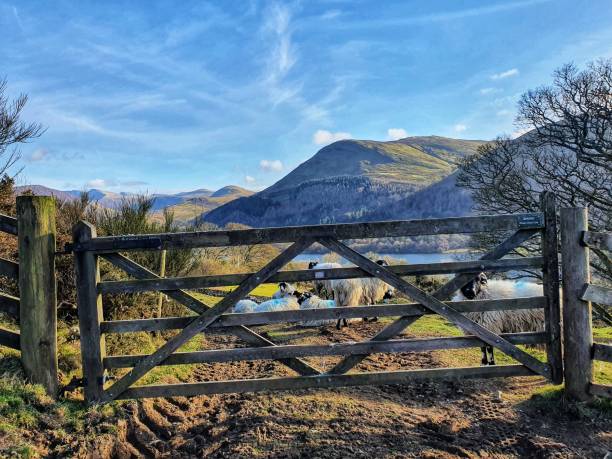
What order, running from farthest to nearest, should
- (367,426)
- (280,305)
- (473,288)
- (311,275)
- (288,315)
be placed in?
(280,305) → (473,288) → (311,275) → (288,315) → (367,426)

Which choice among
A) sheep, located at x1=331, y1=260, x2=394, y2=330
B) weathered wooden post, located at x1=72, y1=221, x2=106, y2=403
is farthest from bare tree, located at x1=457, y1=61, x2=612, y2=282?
weathered wooden post, located at x1=72, y1=221, x2=106, y2=403

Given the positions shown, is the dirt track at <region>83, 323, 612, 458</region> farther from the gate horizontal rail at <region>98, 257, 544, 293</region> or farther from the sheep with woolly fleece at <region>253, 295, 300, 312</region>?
the sheep with woolly fleece at <region>253, 295, 300, 312</region>

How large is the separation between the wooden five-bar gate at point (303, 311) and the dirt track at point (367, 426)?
35cm

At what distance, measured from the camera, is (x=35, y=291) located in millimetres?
4738

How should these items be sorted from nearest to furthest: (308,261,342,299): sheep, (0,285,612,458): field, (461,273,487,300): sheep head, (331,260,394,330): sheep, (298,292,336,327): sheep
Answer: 1. (0,285,612,458): field
2. (461,273,487,300): sheep head
3. (298,292,336,327): sheep
4. (331,260,394,330): sheep
5. (308,261,342,299): sheep

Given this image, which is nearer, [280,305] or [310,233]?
[310,233]

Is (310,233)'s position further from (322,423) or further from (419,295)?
(322,423)

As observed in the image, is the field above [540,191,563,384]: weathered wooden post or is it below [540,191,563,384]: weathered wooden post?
below

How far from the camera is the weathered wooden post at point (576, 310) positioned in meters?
4.75

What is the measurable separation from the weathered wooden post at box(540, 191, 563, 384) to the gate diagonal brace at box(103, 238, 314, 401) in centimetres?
271

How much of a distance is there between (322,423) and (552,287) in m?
3.04

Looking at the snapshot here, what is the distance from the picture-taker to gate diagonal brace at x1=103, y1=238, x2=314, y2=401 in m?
4.62

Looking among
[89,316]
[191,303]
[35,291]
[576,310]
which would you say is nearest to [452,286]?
[576,310]

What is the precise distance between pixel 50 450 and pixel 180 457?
117 cm
